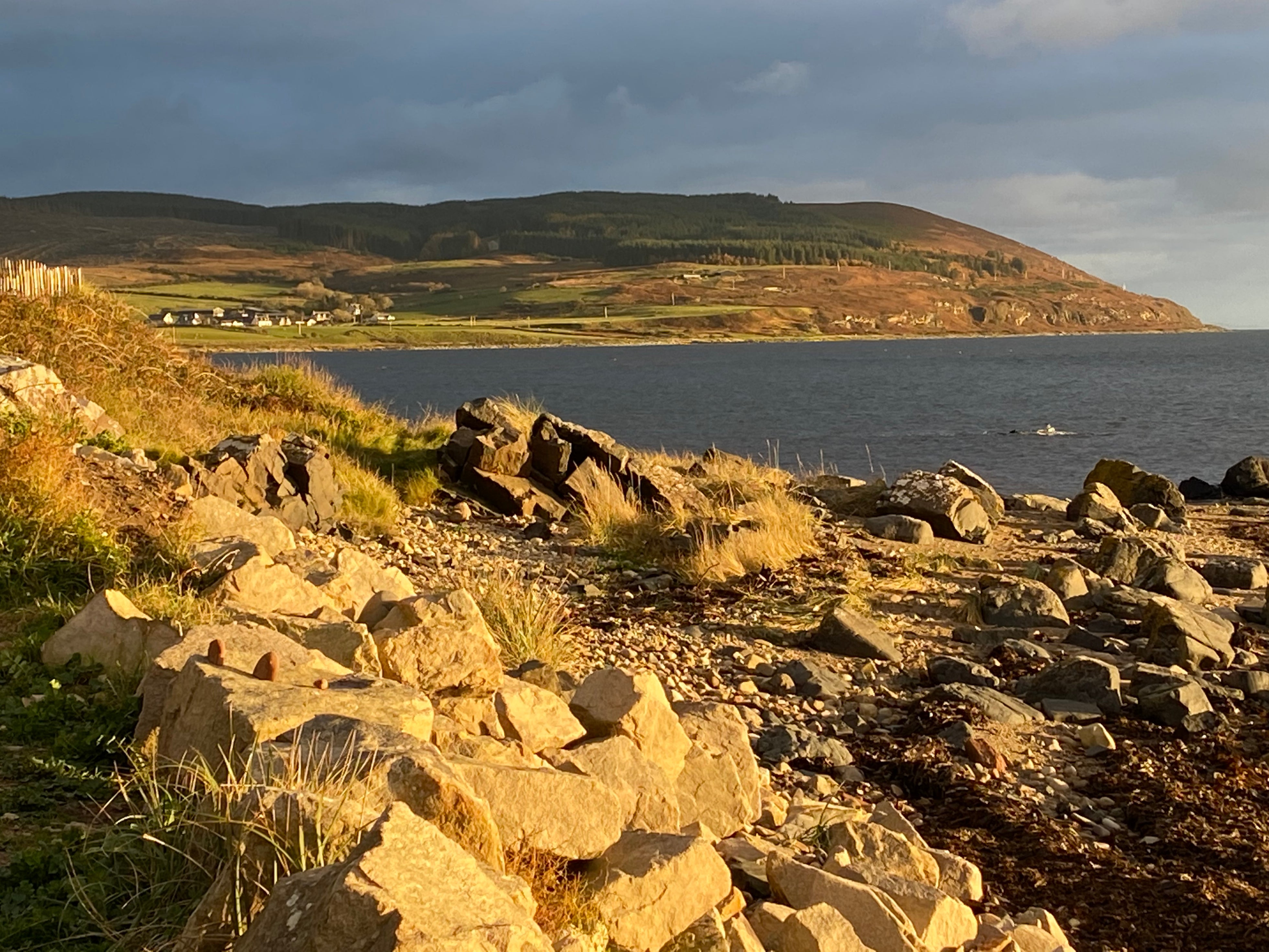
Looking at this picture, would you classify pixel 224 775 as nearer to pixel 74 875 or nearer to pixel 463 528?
pixel 74 875

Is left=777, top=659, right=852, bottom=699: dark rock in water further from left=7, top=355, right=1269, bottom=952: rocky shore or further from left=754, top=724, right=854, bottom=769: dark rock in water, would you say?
left=754, top=724, right=854, bottom=769: dark rock in water

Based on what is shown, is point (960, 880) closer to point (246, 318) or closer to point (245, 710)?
point (245, 710)

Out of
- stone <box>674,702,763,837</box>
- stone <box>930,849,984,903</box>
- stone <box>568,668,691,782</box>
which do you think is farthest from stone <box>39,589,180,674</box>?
stone <box>930,849,984,903</box>

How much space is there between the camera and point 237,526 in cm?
978

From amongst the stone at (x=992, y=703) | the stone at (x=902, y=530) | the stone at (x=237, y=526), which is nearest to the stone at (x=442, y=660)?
the stone at (x=237, y=526)

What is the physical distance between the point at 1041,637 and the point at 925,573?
259 cm

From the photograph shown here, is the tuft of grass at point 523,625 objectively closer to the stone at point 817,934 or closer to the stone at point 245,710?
the stone at point 245,710

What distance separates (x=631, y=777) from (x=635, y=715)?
1.47 ft

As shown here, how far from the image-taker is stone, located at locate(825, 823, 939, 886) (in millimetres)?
5824

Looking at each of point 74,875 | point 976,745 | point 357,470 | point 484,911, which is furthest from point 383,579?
point 357,470

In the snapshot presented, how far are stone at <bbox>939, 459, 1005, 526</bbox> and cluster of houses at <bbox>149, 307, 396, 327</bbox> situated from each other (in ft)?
382

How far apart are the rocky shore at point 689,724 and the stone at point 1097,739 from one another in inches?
0.7

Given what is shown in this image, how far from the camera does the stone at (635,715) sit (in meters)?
5.85

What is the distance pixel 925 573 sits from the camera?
14.2 metres
